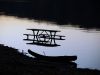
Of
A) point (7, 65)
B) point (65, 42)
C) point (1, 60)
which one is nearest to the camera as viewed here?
point (7, 65)

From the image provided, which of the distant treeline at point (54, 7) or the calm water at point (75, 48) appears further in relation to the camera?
the distant treeline at point (54, 7)

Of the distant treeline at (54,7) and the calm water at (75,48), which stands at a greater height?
the distant treeline at (54,7)

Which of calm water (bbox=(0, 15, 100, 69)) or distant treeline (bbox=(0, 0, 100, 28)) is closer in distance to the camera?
calm water (bbox=(0, 15, 100, 69))

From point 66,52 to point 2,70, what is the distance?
49.4 feet

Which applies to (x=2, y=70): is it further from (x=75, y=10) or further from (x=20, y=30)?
(x=75, y=10)

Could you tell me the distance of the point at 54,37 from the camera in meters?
34.7

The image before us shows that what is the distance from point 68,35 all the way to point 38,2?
57.6 metres

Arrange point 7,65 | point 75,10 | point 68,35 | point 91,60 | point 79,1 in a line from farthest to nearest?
1. point 79,1
2. point 75,10
3. point 68,35
4. point 91,60
5. point 7,65

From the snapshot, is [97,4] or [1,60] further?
[97,4]

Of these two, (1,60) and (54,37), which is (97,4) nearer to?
(54,37)

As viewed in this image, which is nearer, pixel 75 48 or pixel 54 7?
pixel 75 48

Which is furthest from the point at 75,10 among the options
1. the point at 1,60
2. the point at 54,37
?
the point at 1,60

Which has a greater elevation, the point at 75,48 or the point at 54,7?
the point at 54,7

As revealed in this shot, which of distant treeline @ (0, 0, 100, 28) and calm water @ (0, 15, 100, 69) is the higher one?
distant treeline @ (0, 0, 100, 28)
